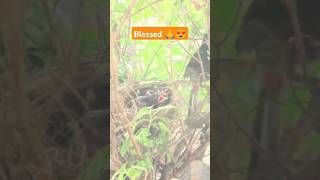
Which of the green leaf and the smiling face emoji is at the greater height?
the smiling face emoji

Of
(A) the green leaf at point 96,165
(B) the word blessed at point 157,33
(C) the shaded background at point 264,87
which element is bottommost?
(A) the green leaf at point 96,165

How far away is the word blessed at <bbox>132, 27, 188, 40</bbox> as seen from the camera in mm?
4219

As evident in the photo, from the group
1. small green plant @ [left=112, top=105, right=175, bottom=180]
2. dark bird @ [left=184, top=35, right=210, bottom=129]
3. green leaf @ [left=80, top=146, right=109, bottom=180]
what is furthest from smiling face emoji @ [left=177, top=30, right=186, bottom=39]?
green leaf @ [left=80, top=146, right=109, bottom=180]

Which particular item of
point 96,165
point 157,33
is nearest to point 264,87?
point 157,33

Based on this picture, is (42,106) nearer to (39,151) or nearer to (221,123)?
(39,151)

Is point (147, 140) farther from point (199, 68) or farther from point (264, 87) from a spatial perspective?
point (264, 87)

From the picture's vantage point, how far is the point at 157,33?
167 inches

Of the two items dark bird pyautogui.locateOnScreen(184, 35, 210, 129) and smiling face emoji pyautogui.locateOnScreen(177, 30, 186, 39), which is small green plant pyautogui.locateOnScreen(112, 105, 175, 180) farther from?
smiling face emoji pyautogui.locateOnScreen(177, 30, 186, 39)

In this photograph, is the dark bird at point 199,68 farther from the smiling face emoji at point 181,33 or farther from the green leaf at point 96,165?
the green leaf at point 96,165

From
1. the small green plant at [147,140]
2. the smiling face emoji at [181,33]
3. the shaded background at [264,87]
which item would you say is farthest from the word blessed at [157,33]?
the small green plant at [147,140]

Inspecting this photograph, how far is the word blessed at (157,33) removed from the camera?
166 inches

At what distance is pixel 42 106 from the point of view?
416cm

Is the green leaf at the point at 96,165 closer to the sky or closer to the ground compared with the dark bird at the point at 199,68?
closer to the ground

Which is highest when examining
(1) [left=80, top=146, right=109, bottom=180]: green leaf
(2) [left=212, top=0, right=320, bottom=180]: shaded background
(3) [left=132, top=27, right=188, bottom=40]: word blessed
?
(3) [left=132, top=27, right=188, bottom=40]: word blessed
